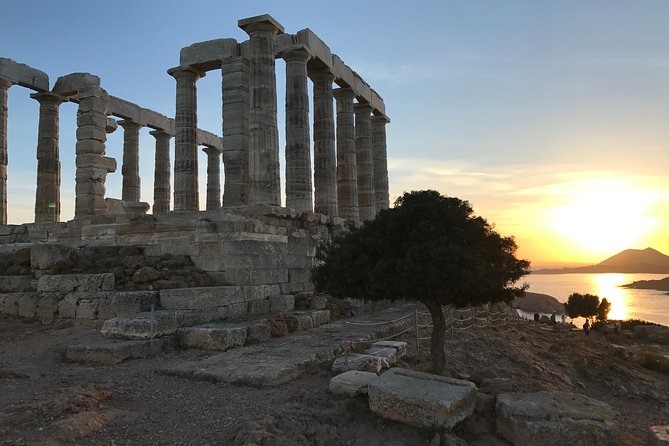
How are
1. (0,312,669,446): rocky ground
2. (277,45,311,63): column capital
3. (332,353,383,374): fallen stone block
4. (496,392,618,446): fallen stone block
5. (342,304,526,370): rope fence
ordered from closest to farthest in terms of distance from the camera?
(0,312,669,446): rocky ground → (496,392,618,446): fallen stone block → (332,353,383,374): fallen stone block → (342,304,526,370): rope fence → (277,45,311,63): column capital

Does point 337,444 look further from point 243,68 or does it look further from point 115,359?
point 243,68

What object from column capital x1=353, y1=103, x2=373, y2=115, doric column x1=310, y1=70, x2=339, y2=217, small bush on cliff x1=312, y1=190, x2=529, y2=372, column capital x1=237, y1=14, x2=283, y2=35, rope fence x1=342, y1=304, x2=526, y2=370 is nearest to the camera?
small bush on cliff x1=312, y1=190, x2=529, y2=372

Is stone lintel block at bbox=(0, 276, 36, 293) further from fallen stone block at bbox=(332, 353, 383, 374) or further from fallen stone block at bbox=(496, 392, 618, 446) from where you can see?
fallen stone block at bbox=(496, 392, 618, 446)

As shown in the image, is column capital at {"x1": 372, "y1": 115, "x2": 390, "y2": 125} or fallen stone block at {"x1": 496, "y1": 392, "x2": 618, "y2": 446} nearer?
fallen stone block at {"x1": 496, "y1": 392, "x2": 618, "y2": 446}

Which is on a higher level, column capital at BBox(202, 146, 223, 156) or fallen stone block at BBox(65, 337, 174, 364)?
column capital at BBox(202, 146, 223, 156)

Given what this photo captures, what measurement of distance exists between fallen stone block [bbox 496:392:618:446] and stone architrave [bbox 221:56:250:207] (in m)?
14.5

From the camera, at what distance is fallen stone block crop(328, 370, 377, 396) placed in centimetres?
696

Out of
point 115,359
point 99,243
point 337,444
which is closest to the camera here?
point 337,444

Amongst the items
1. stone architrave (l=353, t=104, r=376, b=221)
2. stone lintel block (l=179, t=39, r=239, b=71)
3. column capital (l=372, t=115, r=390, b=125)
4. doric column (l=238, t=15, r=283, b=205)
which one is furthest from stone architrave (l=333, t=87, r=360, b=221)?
doric column (l=238, t=15, r=283, b=205)

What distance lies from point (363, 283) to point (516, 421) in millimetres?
3103

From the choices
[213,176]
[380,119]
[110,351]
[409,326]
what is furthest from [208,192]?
[110,351]

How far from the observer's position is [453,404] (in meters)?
6.11

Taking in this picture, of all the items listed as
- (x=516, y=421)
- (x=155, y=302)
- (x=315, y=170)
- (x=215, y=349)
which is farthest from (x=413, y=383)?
(x=315, y=170)

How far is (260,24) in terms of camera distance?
1758 centimetres
